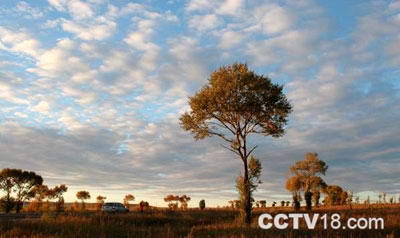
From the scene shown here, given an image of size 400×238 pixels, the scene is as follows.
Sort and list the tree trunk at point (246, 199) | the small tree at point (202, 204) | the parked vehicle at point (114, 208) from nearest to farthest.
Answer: the tree trunk at point (246, 199)
the parked vehicle at point (114, 208)
the small tree at point (202, 204)

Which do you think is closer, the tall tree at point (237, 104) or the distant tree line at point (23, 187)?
the tall tree at point (237, 104)

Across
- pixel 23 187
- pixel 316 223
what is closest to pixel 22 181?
pixel 23 187

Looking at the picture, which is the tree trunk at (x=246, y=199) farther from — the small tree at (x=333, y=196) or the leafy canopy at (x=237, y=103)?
the small tree at (x=333, y=196)

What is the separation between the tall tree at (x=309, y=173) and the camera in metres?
92.2

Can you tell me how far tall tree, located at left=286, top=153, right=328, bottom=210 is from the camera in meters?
92.2

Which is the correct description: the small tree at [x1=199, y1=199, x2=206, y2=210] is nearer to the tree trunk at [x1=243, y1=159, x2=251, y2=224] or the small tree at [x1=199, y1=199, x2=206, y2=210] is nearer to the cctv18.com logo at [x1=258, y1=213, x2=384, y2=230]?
the tree trunk at [x1=243, y1=159, x2=251, y2=224]

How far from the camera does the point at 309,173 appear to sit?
9325 centimetres

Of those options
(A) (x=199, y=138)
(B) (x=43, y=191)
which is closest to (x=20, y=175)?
(B) (x=43, y=191)

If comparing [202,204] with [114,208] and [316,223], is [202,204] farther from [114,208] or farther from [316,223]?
[316,223]

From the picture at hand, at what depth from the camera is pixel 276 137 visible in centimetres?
4450

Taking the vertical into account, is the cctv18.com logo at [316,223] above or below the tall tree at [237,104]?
below

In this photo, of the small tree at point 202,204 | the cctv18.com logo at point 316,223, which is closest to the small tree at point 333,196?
the small tree at point 202,204

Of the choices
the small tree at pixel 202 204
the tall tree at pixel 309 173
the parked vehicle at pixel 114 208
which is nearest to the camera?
the parked vehicle at pixel 114 208

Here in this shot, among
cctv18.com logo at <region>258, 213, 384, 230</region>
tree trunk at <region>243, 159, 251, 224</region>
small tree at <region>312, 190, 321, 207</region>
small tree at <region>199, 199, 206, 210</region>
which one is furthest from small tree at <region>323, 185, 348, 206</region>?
cctv18.com logo at <region>258, 213, 384, 230</region>
